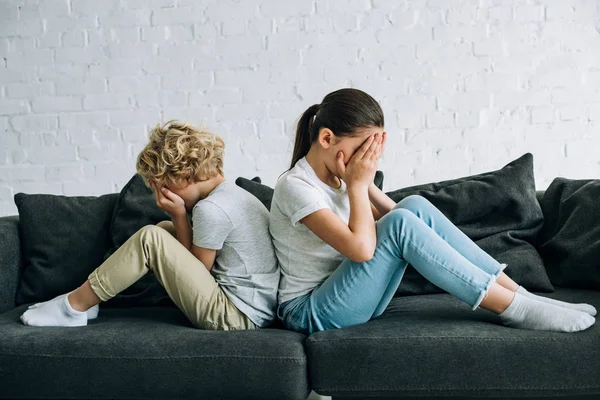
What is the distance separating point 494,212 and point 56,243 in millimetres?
1620

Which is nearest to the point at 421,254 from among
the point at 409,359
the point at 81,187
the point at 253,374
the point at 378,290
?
the point at 378,290

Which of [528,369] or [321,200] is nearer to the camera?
[528,369]

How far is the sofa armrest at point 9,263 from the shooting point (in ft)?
7.75

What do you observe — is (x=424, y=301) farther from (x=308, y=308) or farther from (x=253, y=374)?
(x=253, y=374)

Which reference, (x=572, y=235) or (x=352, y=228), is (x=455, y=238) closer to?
(x=352, y=228)

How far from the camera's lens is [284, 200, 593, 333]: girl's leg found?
1842mm

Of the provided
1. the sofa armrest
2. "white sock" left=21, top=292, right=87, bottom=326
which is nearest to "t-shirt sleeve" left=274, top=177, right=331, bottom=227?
"white sock" left=21, top=292, right=87, bottom=326

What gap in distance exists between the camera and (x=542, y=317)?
5.98 ft

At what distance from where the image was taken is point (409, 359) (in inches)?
70.0

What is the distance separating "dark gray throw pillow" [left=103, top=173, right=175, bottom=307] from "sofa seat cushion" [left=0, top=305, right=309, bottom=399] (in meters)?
0.46

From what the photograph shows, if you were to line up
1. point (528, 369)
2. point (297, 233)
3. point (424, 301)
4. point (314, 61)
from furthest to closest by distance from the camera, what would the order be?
1. point (314, 61)
2. point (424, 301)
3. point (297, 233)
4. point (528, 369)

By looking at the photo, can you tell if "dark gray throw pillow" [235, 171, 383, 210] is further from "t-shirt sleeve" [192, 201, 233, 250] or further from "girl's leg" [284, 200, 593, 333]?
"girl's leg" [284, 200, 593, 333]

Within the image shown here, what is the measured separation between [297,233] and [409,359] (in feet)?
1.69

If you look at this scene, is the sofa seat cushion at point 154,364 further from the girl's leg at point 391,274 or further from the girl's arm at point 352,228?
the girl's arm at point 352,228
